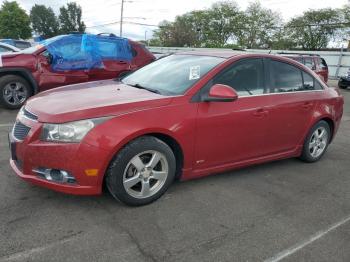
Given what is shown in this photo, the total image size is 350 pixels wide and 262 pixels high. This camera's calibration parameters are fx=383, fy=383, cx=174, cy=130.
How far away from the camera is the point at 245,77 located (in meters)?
4.57

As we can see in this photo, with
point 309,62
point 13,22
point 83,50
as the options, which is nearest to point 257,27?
point 13,22

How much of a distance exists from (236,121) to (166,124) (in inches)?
37.5

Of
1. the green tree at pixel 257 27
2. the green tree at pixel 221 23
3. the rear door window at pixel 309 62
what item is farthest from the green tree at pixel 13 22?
the rear door window at pixel 309 62

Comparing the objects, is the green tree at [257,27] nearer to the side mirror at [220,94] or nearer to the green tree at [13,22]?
the green tree at [13,22]

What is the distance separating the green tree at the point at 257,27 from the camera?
66.1 m

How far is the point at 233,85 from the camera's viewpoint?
4.43 m

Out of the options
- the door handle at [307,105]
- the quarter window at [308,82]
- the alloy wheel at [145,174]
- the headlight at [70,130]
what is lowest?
the alloy wheel at [145,174]

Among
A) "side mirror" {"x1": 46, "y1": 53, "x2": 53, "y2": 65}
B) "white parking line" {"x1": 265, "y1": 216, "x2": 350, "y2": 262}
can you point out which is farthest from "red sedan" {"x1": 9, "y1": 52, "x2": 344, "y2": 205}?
"side mirror" {"x1": 46, "y1": 53, "x2": 53, "y2": 65}

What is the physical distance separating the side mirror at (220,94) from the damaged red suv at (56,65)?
589 cm

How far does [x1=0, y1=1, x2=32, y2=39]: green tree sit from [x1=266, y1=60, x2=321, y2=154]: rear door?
243ft

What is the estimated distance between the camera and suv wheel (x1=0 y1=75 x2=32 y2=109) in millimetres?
8398

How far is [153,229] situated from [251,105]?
1.93 metres

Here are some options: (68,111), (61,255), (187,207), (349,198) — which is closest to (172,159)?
(187,207)

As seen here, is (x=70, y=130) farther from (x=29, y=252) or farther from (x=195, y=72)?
(x=195, y=72)
